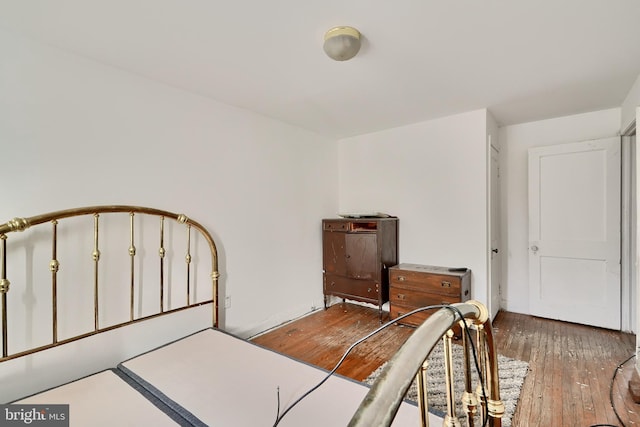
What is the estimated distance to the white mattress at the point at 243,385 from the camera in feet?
4.23

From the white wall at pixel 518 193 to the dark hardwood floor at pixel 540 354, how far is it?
322 mm

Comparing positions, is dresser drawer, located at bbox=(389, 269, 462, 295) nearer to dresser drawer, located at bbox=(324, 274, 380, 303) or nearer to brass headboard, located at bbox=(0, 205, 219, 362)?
dresser drawer, located at bbox=(324, 274, 380, 303)

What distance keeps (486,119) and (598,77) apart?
32.5 inches

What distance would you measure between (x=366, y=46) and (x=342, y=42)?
8.0 inches

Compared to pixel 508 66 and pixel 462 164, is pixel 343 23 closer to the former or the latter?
pixel 508 66

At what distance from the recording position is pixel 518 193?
3445 millimetres

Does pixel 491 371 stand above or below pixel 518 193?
below

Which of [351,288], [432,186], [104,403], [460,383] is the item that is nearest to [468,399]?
[460,383]

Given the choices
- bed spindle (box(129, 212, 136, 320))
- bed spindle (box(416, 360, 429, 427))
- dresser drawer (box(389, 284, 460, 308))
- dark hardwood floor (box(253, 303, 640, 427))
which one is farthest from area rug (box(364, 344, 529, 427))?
bed spindle (box(129, 212, 136, 320))

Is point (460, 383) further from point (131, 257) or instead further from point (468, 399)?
point (131, 257)

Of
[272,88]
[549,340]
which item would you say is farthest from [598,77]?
[272,88]

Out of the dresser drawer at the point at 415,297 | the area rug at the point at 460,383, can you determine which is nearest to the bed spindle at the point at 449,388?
the area rug at the point at 460,383

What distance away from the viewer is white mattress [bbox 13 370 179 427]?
1.26 m

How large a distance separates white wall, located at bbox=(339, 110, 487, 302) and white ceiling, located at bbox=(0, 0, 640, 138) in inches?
20.4
